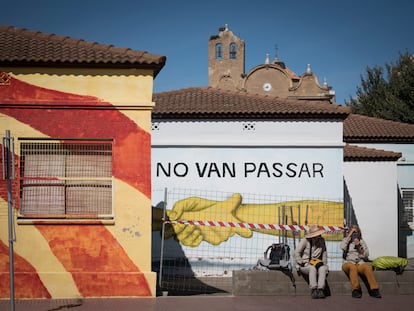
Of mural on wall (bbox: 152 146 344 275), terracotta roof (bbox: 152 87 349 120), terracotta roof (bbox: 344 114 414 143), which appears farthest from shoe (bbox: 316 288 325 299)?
terracotta roof (bbox: 344 114 414 143)

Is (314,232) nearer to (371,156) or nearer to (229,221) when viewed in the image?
(229,221)

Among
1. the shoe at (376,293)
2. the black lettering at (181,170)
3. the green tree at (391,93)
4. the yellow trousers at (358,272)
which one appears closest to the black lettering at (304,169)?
the black lettering at (181,170)

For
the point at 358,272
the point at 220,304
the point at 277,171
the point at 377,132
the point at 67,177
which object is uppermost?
the point at 377,132

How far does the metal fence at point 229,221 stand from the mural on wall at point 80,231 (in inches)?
204

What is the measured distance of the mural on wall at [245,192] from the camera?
51.4ft

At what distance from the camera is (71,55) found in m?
10.7

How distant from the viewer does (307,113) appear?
52.0ft

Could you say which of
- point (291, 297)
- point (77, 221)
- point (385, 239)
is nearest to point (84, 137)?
point (77, 221)

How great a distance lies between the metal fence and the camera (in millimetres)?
15547

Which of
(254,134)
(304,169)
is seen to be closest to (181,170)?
(254,134)

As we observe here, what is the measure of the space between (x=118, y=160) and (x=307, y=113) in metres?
6.99

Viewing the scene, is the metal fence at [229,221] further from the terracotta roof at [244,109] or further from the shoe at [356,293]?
the shoe at [356,293]

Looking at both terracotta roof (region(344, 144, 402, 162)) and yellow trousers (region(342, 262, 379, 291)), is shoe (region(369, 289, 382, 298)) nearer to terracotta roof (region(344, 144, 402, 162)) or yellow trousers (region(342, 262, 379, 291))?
yellow trousers (region(342, 262, 379, 291))

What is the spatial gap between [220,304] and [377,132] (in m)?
14.5
